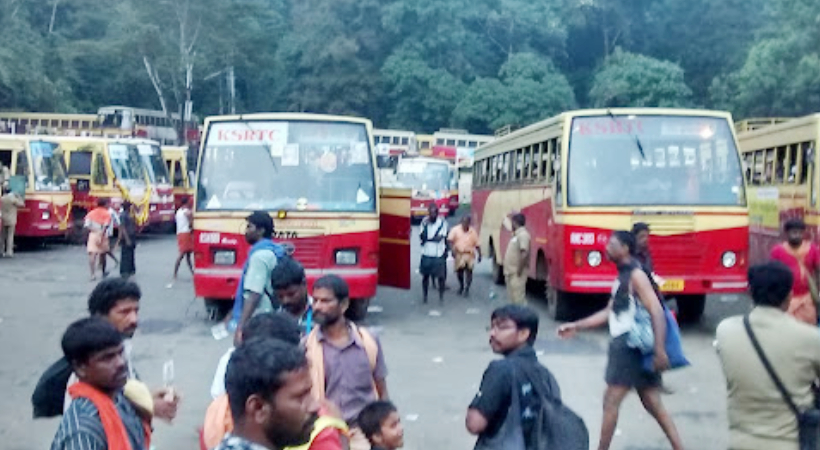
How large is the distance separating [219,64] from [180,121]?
10.9 ft

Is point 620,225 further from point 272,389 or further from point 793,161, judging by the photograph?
Result: point 272,389

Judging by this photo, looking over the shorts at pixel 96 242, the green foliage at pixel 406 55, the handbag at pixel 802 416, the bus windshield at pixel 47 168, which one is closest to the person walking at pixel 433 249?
the shorts at pixel 96 242

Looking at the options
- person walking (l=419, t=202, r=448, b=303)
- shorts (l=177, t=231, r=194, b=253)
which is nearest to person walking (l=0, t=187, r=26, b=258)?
shorts (l=177, t=231, r=194, b=253)

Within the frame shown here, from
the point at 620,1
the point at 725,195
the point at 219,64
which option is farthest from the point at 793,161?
the point at 620,1

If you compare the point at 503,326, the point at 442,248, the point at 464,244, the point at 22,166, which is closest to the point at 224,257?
the point at 442,248

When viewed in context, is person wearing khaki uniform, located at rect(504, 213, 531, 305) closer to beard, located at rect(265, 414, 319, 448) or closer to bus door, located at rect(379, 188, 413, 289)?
bus door, located at rect(379, 188, 413, 289)

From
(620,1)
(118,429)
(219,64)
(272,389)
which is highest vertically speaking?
(620,1)

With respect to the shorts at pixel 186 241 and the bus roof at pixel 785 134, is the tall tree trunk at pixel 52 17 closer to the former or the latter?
the shorts at pixel 186 241

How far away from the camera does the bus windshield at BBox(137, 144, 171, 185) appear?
31280 mm

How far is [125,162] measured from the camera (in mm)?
30250

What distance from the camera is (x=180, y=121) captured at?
53.0m

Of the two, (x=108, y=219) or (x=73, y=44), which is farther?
(x=73, y=44)

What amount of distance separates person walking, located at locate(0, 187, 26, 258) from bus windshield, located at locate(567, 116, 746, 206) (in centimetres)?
1411

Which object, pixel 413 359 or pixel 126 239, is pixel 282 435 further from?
pixel 126 239
